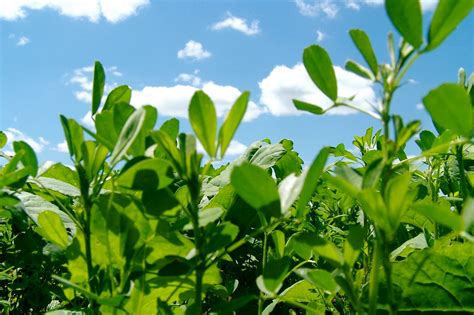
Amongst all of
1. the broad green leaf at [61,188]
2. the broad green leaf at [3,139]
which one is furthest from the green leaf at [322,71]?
the broad green leaf at [3,139]

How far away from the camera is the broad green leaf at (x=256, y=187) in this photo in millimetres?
583

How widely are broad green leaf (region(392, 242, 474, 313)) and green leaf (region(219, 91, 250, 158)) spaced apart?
396 millimetres

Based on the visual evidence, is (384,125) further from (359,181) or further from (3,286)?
(3,286)

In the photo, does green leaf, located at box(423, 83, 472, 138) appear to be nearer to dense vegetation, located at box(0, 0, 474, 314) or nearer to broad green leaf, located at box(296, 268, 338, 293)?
dense vegetation, located at box(0, 0, 474, 314)

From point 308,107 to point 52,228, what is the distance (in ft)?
1.38

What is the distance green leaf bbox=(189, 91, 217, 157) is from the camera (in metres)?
0.67

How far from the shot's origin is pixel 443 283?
35.4 inches

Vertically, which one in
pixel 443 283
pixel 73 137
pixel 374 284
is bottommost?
pixel 443 283

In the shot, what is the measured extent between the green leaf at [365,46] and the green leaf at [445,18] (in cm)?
6

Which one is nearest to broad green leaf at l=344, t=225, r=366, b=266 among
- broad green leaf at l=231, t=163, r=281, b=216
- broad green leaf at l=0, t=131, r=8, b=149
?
broad green leaf at l=231, t=163, r=281, b=216

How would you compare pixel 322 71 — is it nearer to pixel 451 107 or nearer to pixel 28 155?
pixel 451 107

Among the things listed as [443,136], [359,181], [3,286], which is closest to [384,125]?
[359,181]

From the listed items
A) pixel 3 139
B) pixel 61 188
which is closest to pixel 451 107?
pixel 61 188

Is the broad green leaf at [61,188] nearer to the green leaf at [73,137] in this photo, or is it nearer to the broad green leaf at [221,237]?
the green leaf at [73,137]
